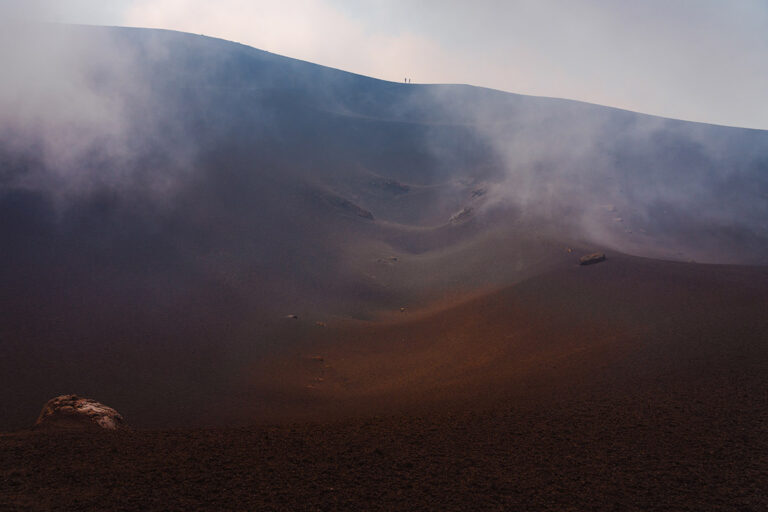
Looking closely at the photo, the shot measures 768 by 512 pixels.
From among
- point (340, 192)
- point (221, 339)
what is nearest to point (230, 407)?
point (221, 339)

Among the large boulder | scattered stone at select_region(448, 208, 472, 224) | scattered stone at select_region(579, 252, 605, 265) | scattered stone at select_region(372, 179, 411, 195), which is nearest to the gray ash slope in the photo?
scattered stone at select_region(372, 179, 411, 195)

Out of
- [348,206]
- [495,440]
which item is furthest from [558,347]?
[348,206]

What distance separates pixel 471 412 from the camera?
6238mm

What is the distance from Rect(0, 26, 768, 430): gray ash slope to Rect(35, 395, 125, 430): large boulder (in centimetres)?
164

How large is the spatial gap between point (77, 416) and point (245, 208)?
1605 centimetres

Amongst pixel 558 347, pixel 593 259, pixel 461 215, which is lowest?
pixel 558 347

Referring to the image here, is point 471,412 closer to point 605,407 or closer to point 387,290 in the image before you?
point 605,407

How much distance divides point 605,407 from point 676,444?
1098mm

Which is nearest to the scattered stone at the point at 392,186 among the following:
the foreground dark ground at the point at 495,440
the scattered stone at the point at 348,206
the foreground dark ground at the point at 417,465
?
the scattered stone at the point at 348,206

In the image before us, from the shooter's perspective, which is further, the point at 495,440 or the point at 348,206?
the point at 348,206

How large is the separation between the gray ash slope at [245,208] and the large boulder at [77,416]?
5.40 ft

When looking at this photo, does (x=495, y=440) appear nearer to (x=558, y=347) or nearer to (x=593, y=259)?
(x=558, y=347)

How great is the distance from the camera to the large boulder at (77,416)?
597 cm

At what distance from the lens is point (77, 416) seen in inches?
246
